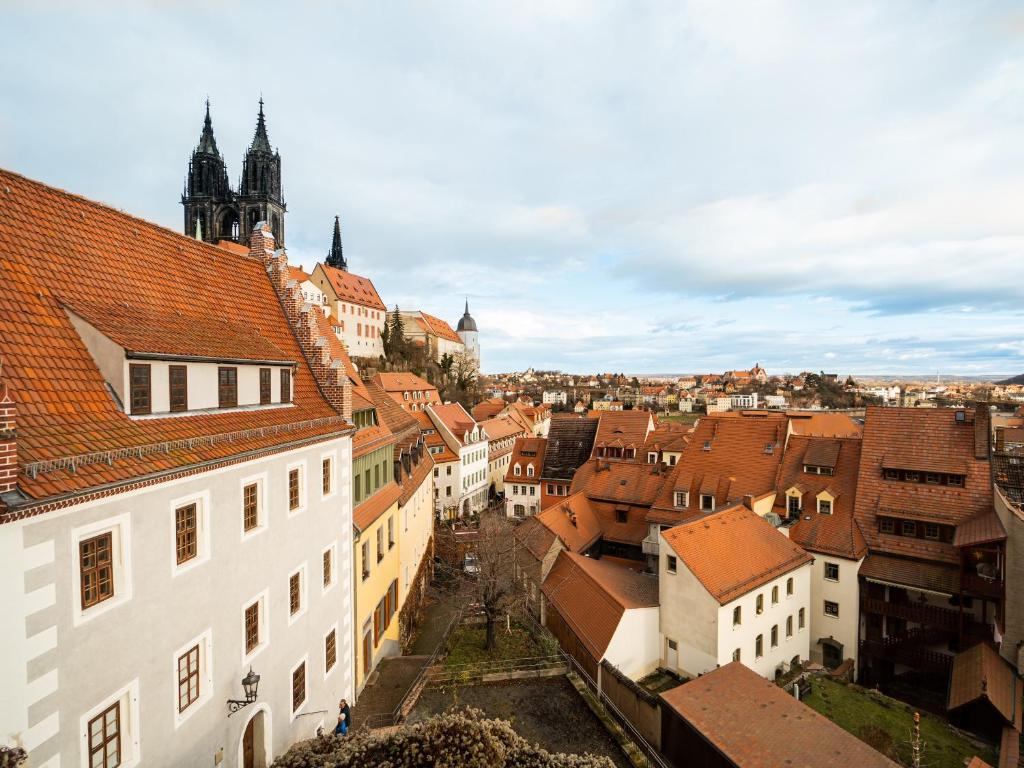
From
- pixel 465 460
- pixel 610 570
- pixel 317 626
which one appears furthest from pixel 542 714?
pixel 465 460

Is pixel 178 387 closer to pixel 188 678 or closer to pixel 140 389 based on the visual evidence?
pixel 140 389

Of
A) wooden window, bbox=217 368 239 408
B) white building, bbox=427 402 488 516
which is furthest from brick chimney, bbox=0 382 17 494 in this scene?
white building, bbox=427 402 488 516

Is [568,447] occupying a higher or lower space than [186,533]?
lower

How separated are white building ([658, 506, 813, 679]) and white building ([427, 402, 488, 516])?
36.8 m

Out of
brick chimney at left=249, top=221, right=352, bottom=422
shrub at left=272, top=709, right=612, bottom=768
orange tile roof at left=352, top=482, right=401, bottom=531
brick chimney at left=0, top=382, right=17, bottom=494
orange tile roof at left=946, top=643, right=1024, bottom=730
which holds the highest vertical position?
brick chimney at left=249, top=221, right=352, bottom=422

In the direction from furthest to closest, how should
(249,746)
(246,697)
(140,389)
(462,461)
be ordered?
(462,461) → (249,746) → (246,697) → (140,389)

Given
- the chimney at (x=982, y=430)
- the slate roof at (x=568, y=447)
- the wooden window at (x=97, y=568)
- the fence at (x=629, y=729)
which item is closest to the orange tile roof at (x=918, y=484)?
the chimney at (x=982, y=430)

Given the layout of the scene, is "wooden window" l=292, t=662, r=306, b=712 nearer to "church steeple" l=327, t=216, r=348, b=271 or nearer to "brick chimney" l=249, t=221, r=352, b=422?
"brick chimney" l=249, t=221, r=352, b=422

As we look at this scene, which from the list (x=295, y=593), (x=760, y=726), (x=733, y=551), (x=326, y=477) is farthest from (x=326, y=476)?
(x=733, y=551)

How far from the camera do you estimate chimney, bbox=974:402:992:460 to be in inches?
1118

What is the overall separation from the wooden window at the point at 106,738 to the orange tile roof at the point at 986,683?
91.7ft

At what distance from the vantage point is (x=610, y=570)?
2908cm

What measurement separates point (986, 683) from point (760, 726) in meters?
12.4

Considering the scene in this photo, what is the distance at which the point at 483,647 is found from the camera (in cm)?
2317
